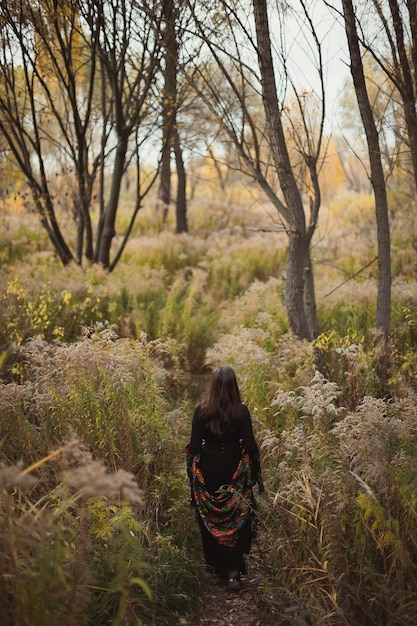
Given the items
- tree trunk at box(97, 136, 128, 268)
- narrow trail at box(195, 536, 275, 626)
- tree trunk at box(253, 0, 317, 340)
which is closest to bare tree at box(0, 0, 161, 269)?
tree trunk at box(97, 136, 128, 268)

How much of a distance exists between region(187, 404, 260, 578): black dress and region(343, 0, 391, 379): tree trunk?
244 cm

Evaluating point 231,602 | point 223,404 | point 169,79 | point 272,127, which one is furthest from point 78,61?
point 231,602

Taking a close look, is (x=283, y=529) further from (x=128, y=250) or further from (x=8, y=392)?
(x=128, y=250)

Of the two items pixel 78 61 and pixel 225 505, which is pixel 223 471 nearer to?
pixel 225 505

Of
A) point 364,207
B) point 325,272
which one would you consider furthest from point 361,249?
point 364,207

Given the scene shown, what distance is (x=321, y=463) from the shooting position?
12.5 feet

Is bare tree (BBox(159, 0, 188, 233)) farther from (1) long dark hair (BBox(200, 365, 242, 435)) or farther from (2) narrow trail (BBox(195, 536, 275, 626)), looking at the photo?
(2) narrow trail (BBox(195, 536, 275, 626))

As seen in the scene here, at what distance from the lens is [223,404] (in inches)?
152

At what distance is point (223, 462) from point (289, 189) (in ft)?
10.7

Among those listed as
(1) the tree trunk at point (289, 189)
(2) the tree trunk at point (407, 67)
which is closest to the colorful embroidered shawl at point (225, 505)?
(1) the tree trunk at point (289, 189)

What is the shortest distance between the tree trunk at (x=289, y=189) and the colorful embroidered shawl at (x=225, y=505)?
2.68 meters

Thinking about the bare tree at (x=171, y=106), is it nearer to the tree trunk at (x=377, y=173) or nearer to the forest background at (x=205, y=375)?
the forest background at (x=205, y=375)

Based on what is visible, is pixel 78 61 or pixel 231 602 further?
pixel 78 61

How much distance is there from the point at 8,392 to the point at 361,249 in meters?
9.29
